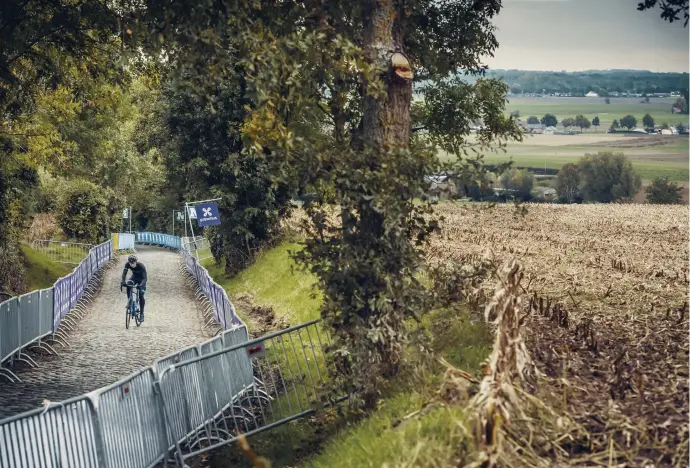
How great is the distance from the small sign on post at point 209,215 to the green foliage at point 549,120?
12663 mm

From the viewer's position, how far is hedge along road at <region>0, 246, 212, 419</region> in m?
17.1

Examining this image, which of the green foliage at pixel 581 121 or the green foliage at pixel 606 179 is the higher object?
the green foliage at pixel 581 121

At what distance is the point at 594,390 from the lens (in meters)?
9.03

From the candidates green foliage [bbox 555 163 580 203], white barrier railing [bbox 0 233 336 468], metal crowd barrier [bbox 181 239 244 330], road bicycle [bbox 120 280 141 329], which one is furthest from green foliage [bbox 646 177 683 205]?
white barrier railing [bbox 0 233 336 468]

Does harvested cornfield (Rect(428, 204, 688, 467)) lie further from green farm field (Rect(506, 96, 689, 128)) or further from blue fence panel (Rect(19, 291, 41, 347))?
blue fence panel (Rect(19, 291, 41, 347))

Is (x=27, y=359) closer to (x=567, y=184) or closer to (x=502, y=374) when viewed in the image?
(x=502, y=374)

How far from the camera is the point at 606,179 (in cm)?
6800

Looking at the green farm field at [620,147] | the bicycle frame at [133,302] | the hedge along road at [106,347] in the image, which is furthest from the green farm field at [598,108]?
the bicycle frame at [133,302]

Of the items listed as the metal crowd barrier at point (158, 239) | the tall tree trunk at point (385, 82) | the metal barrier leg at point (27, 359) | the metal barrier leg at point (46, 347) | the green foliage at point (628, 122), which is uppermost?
the tall tree trunk at point (385, 82)

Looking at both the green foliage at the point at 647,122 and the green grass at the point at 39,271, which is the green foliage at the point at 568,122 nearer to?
the green foliage at the point at 647,122

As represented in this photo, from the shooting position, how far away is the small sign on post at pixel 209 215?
36.9 metres

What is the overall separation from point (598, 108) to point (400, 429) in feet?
104

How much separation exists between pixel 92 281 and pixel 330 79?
103 ft

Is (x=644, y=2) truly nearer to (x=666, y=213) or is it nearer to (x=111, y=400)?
(x=111, y=400)
